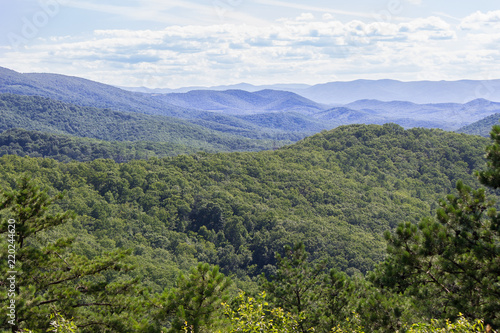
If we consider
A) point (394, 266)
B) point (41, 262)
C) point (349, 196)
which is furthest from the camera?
point (349, 196)

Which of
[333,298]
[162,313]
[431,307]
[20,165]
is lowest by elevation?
[20,165]

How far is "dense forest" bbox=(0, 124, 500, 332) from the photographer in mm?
8742

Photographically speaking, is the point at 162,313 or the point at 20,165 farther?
the point at 20,165

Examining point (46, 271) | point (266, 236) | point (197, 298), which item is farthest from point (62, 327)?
point (266, 236)

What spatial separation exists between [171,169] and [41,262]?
62565 mm

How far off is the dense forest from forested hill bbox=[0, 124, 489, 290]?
0.30m

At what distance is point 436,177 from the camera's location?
81.3 metres

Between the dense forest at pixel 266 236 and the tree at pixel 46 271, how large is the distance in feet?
0.15

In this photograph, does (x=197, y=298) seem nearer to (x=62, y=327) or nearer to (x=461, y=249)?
(x=62, y=327)

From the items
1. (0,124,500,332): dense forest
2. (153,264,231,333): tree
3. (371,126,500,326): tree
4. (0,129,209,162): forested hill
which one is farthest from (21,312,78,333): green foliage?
(0,129,209,162): forested hill

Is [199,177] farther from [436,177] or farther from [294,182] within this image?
[436,177]

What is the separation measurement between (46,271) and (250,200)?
186 feet

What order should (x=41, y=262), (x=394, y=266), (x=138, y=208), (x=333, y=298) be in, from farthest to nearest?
(x=138, y=208) → (x=333, y=298) → (x=41, y=262) → (x=394, y=266)

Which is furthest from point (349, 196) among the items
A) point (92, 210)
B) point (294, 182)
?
point (92, 210)
